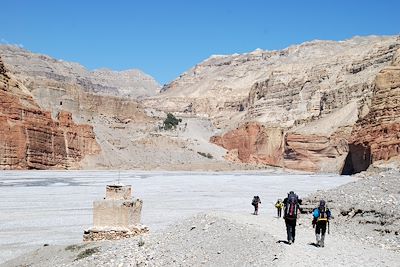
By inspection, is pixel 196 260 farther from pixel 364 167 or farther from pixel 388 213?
pixel 364 167

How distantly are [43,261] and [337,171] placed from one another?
7212 cm

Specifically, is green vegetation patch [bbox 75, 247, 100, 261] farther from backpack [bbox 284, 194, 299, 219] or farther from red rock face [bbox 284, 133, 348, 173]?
red rock face [bbox 284, 133, 348, 173]

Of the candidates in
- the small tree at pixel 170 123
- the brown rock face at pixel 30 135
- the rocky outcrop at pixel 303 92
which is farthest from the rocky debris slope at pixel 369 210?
the small tree at pixel 170 123

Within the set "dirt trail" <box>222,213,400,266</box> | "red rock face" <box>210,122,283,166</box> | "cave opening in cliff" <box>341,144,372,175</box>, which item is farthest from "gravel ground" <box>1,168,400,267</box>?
"red rock face" <box>210,122,283,166</box>

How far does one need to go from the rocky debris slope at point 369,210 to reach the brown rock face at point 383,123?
111ft

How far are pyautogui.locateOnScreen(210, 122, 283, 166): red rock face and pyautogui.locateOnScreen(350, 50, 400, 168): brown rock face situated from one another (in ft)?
146

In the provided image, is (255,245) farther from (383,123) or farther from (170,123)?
(170,123)

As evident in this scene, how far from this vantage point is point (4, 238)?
18875 mm

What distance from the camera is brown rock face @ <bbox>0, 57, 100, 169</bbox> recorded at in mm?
57562

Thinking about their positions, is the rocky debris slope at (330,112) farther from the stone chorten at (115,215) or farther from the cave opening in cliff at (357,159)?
the stone chorten at (115,215)

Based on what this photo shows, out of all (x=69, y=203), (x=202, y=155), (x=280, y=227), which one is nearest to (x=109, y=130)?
(x=202, y=155)

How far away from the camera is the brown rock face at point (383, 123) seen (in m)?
51.8

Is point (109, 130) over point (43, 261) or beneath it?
over

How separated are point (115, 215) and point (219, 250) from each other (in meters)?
5.02
